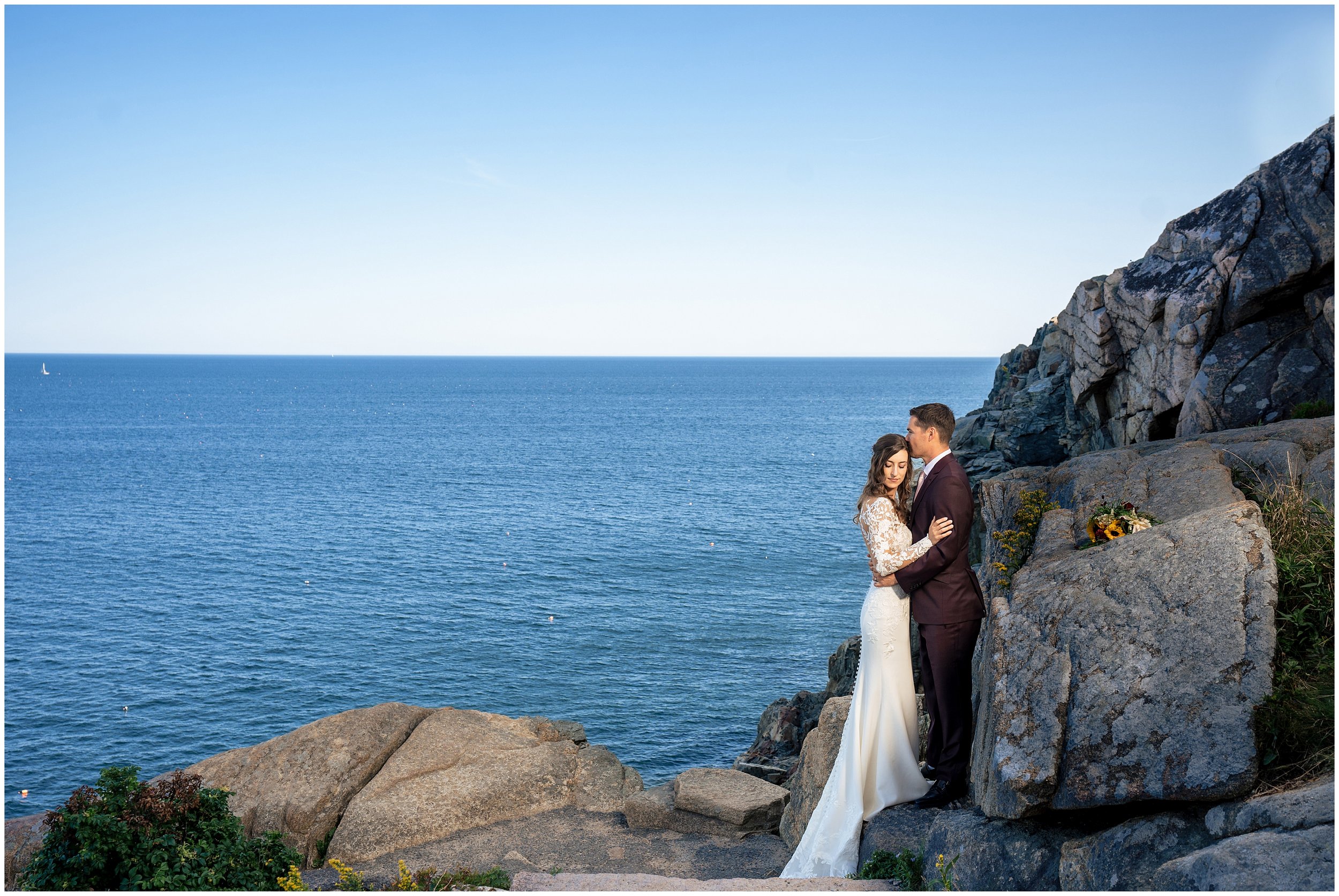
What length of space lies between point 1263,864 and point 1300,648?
2773mm

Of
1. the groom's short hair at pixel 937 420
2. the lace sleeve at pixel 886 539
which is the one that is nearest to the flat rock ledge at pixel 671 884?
the lace sleeve at pixel 886 539

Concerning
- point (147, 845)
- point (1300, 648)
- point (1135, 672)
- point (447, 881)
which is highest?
point (1300, 648)

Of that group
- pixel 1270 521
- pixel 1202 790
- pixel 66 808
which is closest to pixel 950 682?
pixel 1202 790

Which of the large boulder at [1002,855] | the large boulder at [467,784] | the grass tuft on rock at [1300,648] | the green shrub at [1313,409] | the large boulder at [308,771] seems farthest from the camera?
the green shrub at [1313,409]

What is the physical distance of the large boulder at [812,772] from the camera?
11.4 meters

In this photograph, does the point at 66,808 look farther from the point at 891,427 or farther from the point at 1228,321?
the point at 891,427

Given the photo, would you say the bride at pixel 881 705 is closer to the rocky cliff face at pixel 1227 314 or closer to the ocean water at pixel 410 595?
the rocky cliff face at pixel 1227 314

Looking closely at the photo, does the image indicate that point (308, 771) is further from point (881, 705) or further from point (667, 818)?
point (881, 705)

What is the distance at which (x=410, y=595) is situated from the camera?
5162 centimetres

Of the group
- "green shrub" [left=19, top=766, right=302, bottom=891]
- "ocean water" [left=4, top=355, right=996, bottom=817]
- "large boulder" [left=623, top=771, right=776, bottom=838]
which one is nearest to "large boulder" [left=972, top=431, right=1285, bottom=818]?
"large boulder" [left=623, top=771, right=776, bottom=838]

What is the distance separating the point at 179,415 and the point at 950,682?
16912cm

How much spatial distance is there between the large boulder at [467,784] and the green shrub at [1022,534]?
6.31 metres

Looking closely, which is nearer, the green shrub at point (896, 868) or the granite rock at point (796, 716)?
the green shrub at point (896, 868)

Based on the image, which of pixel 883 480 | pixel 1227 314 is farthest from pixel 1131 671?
pixel 1227 314
